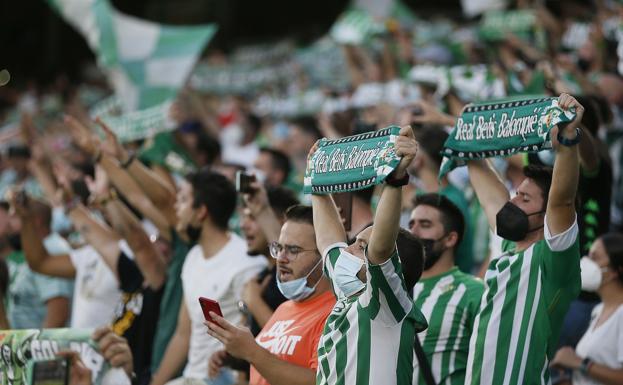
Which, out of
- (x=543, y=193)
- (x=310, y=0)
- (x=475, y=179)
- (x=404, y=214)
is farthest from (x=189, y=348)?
(x=310, y=0)

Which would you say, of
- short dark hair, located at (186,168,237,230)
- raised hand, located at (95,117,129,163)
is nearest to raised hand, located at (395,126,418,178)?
short dark hair, located at (186,168,237,230)

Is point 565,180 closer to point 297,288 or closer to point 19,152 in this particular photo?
point 297,288

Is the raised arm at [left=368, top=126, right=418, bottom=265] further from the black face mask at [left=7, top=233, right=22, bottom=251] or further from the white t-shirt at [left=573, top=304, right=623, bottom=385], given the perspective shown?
the black face mask at [left=7, top=233, right=22, bottom=251]

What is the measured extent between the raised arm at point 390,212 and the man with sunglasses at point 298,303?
838 millimetres

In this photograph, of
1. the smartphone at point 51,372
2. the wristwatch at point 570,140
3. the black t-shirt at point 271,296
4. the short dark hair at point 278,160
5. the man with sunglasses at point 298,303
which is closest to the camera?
the wristwatch at point 570,140

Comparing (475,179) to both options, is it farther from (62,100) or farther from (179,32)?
(62,100)

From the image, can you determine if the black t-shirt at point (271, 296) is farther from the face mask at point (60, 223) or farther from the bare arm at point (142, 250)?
the face mask at point (60, 223)

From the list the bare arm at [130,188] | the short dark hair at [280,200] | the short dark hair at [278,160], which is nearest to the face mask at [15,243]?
the bare arm at [130,188]

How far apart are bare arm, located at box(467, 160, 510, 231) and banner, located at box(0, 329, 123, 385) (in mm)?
1978

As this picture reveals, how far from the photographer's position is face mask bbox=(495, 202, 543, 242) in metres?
5.24

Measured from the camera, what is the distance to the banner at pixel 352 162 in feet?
14.7

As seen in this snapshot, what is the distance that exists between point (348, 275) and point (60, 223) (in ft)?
21.3

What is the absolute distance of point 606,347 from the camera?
6066 millimetres

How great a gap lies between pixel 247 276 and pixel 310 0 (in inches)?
546
